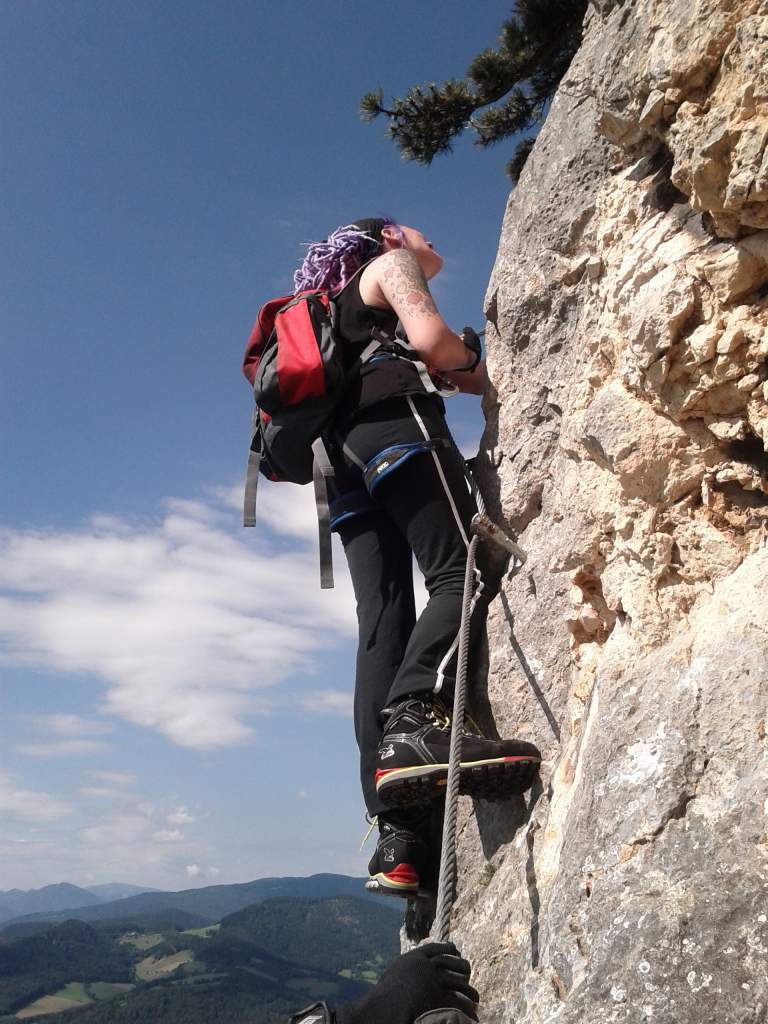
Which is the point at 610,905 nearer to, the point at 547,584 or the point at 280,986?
the point at 547,584

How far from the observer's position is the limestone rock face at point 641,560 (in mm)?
2551

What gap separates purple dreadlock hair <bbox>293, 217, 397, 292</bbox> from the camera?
5340 millimetres

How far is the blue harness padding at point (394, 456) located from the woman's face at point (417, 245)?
1.49m

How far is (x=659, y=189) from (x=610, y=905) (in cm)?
312

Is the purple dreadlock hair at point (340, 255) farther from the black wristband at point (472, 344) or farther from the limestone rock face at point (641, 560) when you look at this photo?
the limestone rock face at point (641, 560)

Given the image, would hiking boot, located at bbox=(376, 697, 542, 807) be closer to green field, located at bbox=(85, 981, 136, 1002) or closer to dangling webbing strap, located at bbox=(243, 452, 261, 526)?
dangling webbing strap, located at bbox=(243, 452, 261, 526)

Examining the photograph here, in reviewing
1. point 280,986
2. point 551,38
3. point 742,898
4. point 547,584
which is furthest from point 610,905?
point 280,986

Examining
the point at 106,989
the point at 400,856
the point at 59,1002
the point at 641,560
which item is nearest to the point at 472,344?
the point at 641,560

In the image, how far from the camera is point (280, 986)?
139 m

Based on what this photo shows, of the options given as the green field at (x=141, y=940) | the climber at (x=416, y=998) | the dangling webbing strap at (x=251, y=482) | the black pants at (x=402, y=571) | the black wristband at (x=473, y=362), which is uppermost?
the black wristband at (x=473, y=362)

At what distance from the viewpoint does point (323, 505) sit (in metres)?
4.96

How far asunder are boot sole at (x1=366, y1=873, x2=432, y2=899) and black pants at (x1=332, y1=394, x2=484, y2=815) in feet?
1.14

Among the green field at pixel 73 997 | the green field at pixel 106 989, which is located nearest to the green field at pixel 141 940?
the green field at pixel 73 997

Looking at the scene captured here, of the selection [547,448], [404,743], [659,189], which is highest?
[659,189]
